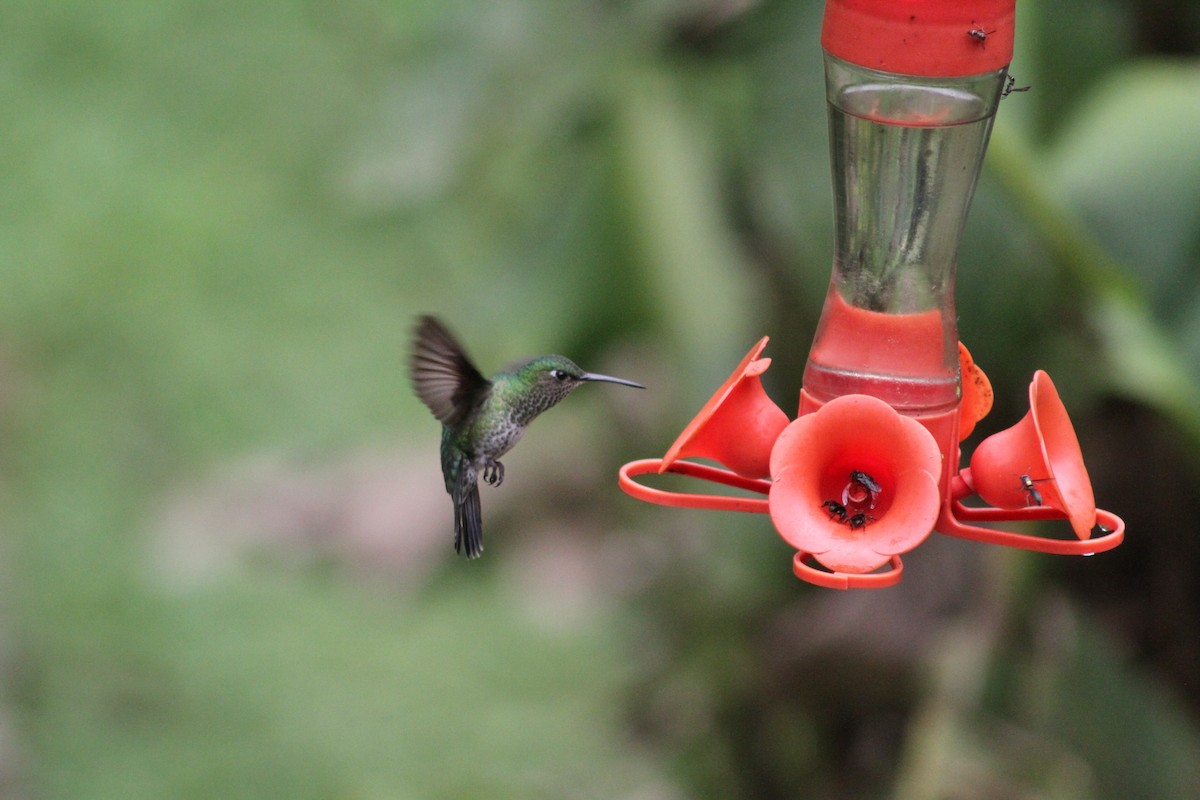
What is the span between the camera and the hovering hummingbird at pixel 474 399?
1.99 m

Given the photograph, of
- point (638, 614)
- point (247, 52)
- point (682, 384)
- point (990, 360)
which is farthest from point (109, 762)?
point (247, 52)

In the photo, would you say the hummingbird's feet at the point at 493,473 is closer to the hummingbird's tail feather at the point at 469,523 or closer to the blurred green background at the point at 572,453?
the hummingbird's tail feather at the point at 469,523

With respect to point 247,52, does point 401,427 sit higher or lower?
lower

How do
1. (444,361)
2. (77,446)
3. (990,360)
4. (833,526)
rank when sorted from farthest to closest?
(77,446) → (990,360) → (444,361) → (833,526)

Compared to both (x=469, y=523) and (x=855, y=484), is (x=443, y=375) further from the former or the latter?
(x=855, y=484)

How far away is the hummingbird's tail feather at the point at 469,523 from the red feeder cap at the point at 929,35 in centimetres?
85

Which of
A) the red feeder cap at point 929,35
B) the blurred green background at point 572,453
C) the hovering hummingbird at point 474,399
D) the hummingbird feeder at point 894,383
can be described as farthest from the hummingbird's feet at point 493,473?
Result: the blurred green background at point 572,453

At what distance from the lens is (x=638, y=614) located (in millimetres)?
5176

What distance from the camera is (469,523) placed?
2078mm

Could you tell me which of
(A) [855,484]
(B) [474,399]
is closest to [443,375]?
(B) [474,399]

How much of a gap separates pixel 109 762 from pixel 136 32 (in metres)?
4.91

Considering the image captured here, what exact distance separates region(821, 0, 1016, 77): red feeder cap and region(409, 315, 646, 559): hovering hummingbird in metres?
0.58

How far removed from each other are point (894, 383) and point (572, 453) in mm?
4027

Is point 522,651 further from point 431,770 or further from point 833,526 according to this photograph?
point 833,526
